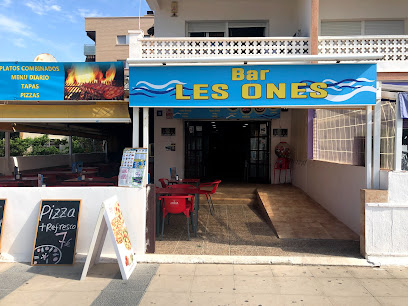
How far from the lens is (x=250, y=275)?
505 cm

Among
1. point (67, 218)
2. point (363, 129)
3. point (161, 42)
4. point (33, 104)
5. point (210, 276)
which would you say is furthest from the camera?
point (161, 42)

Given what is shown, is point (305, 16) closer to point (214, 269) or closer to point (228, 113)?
point (228, 113)

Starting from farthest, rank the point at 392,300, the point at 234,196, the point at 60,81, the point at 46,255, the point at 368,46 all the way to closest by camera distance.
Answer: the point at 234,196, the point at 368,46, the point at 60,81, the point at 46,255, the point at 392,300

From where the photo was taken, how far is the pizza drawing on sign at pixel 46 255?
5.44 meters

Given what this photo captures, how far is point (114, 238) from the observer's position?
485 cm

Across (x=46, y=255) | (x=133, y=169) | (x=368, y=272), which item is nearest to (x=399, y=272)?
(x=368, y=272)

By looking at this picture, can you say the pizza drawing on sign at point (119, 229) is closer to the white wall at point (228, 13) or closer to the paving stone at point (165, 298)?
the paving stone at point (165, 298)

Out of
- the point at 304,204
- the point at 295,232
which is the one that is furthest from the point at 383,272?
the point at 304,204

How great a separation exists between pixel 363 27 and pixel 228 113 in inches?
205

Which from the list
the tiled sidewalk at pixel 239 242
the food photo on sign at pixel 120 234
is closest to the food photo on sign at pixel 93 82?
the food photo on sign at pixel 120 234

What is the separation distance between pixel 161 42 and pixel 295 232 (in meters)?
5.87

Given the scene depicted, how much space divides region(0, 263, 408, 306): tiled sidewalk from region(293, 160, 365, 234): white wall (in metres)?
1.86

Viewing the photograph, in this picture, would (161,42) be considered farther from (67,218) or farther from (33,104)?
(67,218)

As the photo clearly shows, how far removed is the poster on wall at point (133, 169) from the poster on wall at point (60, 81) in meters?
1.17
